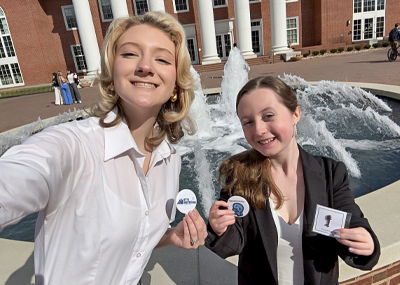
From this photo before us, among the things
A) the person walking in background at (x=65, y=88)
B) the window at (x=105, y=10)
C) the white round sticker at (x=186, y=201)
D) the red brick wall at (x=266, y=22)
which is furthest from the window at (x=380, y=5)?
the white round sticker at (x=186, y=201)

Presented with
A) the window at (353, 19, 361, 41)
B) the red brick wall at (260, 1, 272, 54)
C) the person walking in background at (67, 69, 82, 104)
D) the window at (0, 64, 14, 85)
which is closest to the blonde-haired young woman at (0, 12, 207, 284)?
the person walking in background at (67, 69, 82, 104)

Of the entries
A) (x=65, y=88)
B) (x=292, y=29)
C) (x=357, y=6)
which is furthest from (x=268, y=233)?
(x=357, y=6)

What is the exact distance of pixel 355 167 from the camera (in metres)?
4.47

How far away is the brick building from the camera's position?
27.1 m

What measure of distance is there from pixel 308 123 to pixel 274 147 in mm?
Result: 4889

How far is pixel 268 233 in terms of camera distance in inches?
60.9

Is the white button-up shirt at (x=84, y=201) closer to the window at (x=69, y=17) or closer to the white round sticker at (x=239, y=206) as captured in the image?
the white round sticker at (x=239, y=206)

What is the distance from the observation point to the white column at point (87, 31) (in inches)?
949

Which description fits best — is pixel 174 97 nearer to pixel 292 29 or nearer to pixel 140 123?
pixel 140 123

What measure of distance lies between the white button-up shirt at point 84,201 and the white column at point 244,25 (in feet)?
82.1

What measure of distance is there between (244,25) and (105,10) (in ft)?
50.6

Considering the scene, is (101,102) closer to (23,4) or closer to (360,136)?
(360,136)

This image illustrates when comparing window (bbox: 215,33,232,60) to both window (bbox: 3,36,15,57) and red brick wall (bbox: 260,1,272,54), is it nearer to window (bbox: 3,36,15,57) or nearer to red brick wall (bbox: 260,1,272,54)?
red brick wall (bbox: 260,1,272,54)

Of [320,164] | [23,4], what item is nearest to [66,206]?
[320,164]
